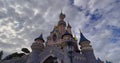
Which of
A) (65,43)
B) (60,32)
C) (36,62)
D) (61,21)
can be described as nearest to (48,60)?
(36,62)

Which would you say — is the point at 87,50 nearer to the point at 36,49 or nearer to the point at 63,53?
the point at 63,53

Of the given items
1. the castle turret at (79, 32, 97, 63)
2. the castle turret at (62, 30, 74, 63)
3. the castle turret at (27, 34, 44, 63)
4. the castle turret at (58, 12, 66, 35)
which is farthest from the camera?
the castle turret at (58, 12, 66, 35)

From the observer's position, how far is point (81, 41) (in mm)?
33406

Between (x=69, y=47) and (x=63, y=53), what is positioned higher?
(x=69, y=47)

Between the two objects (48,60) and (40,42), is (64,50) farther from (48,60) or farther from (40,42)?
(40,42)

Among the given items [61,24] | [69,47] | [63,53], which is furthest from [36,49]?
[61,24]

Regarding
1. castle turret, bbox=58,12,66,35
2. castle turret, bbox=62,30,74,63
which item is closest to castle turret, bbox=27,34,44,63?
castle turret, bbox=62,30,74,63

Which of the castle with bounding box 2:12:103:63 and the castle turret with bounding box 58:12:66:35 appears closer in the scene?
the castle with bounding box 2:12:103:63

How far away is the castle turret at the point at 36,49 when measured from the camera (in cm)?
3294

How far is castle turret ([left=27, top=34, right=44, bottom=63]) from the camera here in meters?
32.9

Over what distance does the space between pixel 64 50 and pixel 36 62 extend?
702 centimetres

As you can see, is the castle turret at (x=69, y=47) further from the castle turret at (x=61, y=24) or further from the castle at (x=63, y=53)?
the castle turret at (x=61, y=24)

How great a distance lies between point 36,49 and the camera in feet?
113

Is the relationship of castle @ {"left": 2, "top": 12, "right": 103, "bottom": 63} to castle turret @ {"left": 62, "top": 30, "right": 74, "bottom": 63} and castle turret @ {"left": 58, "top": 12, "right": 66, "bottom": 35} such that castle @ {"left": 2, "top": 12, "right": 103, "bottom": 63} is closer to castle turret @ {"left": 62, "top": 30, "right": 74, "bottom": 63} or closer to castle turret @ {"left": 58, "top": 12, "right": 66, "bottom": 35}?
castle turret @ {"left": 62, "top": 30, "right": 74, "bottom": 63}
